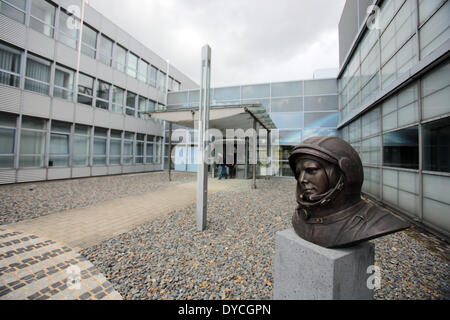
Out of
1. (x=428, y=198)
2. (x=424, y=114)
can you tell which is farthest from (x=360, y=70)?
(x=428, y=198)

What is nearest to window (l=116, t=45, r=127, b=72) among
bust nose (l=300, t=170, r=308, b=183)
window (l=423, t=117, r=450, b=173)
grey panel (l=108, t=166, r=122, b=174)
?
grey panel (l=108, t=166, r=122, b=174)

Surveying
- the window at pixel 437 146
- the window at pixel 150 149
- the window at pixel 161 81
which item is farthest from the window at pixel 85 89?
the window at pixel 437 146

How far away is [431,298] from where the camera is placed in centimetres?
223

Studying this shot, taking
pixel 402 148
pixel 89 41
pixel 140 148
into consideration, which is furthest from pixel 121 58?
pixel 402 148

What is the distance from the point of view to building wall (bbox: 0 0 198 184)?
922 cm

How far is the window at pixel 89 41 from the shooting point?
40.8 ft

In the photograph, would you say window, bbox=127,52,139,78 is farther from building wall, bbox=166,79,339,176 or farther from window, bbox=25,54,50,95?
building wall, bbox=166,79,339,176

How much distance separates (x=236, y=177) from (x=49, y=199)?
10.9 m

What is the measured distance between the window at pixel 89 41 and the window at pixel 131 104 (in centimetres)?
370

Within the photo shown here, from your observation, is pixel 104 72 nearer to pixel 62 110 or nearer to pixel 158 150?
pixel 62 110

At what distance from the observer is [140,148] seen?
17.3m

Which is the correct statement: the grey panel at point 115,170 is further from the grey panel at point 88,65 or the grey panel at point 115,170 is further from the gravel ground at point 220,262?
the gravel ground at point 220,262

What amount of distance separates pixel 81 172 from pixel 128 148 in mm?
4389
